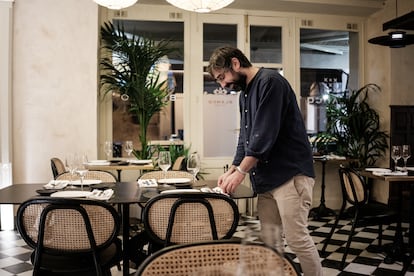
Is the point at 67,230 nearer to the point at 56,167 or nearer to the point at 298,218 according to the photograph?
the point at 298,218

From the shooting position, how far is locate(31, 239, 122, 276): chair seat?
2.15 metres

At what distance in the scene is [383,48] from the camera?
6098 mm

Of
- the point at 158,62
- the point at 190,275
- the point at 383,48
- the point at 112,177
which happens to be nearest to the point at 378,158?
the point at 383,48

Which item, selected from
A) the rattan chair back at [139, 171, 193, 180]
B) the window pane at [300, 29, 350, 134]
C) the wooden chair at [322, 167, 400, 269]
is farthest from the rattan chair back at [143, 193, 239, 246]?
the window pane at [300, 29, 350, 134]

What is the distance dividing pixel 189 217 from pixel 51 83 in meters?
3.60

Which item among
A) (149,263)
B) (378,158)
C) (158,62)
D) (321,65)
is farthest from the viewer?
(321,65)

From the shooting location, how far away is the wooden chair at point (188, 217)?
2205 mm

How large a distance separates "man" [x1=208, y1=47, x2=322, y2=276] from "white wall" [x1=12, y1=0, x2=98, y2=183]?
11.0 feet

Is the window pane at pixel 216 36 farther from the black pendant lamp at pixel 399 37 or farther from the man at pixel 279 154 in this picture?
the man at pixel 279 154

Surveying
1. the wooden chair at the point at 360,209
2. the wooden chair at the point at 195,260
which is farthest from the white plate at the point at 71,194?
the wooden chair at the point at 360,209

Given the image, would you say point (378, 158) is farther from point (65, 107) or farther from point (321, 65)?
point (65, 107)

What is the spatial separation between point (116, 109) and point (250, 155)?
13.1 feet

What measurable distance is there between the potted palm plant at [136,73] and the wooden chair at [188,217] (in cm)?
321

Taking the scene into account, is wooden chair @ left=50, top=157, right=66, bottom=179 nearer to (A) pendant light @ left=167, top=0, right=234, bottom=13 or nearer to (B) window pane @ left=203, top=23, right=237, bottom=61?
(A) pendant light @ left=167, top=0, right=234, bottom=13
